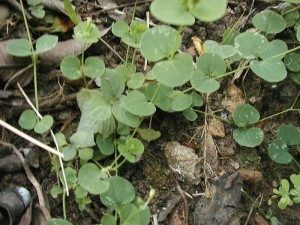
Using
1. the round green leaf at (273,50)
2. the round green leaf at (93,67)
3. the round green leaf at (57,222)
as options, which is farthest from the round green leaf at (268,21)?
the round green leaf at (57,222)

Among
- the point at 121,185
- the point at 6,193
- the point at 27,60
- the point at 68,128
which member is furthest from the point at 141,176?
the point at 27,60

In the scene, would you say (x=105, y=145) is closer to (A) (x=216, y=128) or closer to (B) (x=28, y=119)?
(B) (x=28, y=119)

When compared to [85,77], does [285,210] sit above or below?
below

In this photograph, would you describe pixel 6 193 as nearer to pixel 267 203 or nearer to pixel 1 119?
pixel 1 119

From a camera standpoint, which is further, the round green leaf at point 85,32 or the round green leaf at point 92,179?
the round green leaf at point 85,32

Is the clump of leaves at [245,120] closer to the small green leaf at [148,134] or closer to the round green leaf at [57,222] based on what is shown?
the small green leaf at [148,134]
